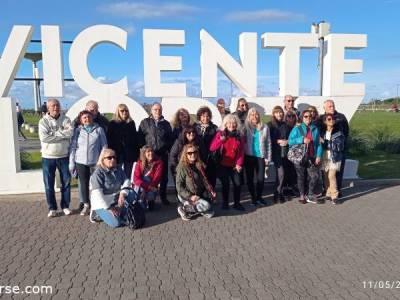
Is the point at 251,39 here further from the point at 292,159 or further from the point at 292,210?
the point at 292,210

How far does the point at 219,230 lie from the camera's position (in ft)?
17.3

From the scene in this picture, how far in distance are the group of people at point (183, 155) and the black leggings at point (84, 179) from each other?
0.02 meters

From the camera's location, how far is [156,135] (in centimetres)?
614

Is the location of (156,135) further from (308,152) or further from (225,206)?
(308,152)

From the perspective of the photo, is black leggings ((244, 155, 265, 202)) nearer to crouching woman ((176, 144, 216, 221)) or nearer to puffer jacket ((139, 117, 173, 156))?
crouching woman ((176, 144, 216, 221))

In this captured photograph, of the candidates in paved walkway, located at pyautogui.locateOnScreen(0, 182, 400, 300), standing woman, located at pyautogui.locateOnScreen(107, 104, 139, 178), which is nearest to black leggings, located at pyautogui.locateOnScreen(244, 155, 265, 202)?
paved walkway, located at pyautogui.locateOnScreen(0, 182, 400, 300)

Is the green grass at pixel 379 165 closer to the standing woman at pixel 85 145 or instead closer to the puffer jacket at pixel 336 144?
the puffer jacket at pixel 336 144

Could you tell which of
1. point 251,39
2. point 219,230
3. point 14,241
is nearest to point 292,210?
point 219,230

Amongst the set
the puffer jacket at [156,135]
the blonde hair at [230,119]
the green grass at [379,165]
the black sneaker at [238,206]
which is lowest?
the black sneaker at [238,206]

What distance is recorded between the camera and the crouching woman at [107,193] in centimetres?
536

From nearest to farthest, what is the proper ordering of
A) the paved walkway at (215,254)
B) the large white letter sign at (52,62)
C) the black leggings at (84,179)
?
the paved walkway at (215,254), the black leggings at (84,179), the large white letter sign at (52,62)

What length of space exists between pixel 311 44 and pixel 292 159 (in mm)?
3102

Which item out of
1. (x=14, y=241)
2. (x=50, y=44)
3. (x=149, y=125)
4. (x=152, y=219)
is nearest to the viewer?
(x=14, y=241)

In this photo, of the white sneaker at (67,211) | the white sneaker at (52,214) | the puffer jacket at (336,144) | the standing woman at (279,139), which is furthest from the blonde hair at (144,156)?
the puffer jacket at (336,144)
